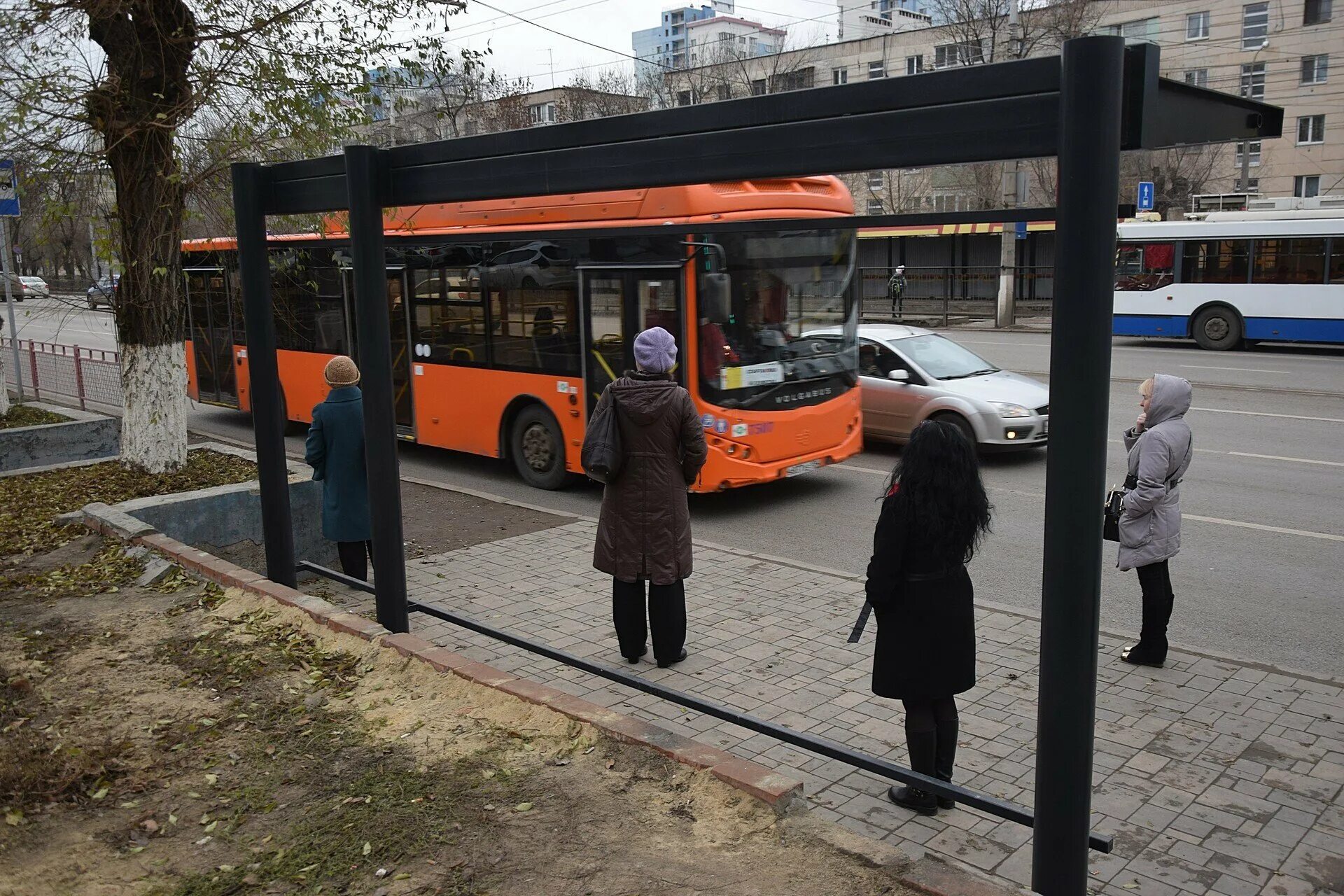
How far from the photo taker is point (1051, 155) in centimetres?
349

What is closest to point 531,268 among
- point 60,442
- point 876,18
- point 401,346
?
point 401,346

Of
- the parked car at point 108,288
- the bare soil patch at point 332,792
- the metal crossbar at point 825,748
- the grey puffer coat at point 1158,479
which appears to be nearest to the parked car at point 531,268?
the parked car at point 108,288

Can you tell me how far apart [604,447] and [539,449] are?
18.4ft

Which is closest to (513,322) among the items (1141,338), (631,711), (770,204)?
(770,204)

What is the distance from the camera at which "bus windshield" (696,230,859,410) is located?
31.6 feet

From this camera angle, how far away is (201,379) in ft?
54.3

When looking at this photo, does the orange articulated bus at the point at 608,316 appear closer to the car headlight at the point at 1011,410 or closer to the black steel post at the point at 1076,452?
the car headlight at the point at 1011,410

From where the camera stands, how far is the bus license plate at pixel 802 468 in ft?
33.3

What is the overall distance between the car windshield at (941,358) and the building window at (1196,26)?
41.8 m

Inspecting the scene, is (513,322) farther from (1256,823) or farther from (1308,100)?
(1308,100)

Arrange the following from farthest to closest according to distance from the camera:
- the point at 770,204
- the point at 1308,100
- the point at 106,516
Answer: the point at 1308,100, the point at 770,204, the point at 106,516

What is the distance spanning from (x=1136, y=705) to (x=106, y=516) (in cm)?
670

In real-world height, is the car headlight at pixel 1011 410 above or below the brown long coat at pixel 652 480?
below

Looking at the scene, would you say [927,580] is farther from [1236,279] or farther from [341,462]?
[1236,279]
